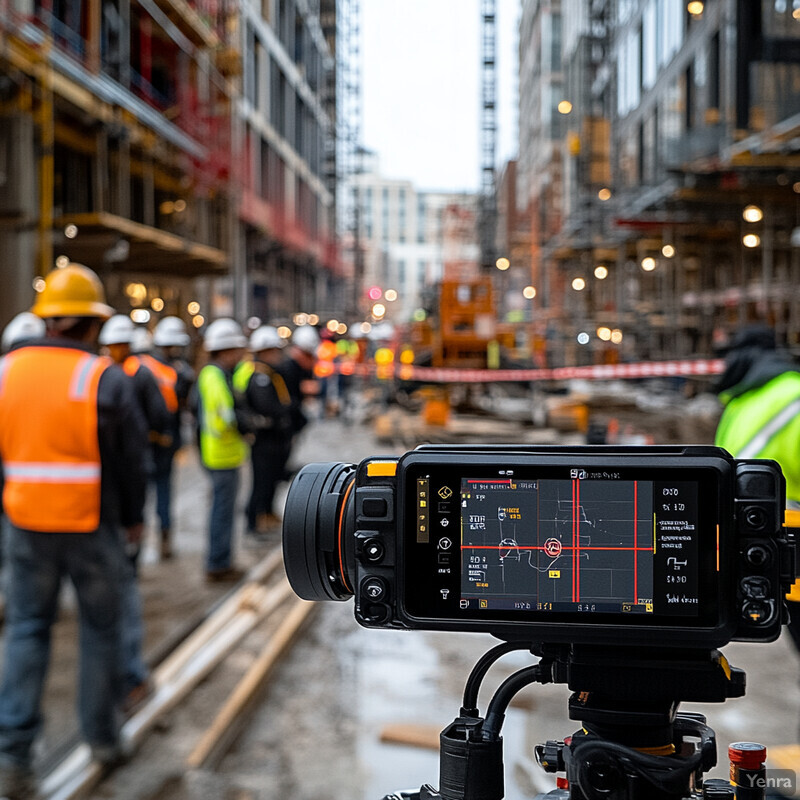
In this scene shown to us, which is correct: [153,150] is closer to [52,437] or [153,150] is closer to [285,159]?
[52,437]

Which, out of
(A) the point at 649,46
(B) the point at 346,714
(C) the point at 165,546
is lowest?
(B) the point at 346,714

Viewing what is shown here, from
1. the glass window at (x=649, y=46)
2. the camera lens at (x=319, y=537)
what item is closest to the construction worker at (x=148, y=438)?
the camera lens at (x=319, y=537)

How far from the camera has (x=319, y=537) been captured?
1.56m

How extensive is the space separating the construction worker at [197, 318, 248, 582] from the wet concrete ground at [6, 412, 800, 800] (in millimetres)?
867

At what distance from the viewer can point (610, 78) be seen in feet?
124

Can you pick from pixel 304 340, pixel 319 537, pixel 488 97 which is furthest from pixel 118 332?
pixel 488 97

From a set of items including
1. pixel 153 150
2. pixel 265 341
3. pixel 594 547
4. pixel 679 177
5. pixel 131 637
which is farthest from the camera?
pixel 679 177

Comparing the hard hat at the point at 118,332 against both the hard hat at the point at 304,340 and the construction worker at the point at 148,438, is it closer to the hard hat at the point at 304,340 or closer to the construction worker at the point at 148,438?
the construction worker at the point at 148,438

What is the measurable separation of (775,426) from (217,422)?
16.7ft

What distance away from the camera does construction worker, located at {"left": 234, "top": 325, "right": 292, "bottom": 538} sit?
895 centimetres

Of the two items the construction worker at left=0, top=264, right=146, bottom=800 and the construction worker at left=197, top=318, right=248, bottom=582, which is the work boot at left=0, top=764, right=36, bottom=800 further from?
the construction worker at left=197, top=318, right=248, bottom=582

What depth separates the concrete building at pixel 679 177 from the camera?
17.0 meters

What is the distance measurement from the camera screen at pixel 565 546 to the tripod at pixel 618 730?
73 mm

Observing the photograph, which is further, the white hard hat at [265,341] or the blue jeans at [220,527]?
the white hard hat at [265,341]
